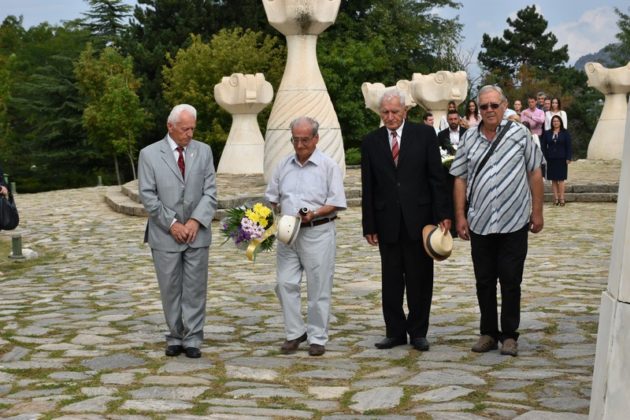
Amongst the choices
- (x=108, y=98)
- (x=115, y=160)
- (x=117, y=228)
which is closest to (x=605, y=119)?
(x=117, y=228)

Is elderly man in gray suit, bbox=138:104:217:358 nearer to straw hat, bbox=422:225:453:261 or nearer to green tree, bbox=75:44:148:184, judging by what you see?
straw hat, bbox=422:225:453:261

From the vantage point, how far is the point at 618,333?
4.73m

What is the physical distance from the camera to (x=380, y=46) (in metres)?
48.3

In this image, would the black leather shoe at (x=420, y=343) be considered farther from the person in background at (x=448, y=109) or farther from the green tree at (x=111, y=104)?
the green tree at (x=111, y=104)

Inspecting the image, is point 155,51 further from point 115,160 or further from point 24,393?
point 24,393

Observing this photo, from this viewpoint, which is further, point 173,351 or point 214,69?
point 214,69

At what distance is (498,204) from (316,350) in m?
1.56

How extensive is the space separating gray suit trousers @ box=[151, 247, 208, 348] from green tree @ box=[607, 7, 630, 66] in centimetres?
6707

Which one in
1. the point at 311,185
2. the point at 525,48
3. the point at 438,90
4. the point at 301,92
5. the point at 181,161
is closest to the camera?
the point at 311,185

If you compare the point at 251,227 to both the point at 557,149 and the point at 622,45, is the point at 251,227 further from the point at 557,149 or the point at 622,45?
the point at 622,45

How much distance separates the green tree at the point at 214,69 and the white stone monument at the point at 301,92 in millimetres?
22086

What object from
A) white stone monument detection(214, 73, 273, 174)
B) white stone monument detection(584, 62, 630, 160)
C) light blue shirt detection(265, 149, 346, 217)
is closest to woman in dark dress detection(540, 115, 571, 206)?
white stone monument detection(214, 73, 273, 174)

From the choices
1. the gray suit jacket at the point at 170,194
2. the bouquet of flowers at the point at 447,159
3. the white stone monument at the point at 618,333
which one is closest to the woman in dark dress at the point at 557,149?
the bouquet of flowers at the point at 447,159

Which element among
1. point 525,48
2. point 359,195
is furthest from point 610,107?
point 525,48
